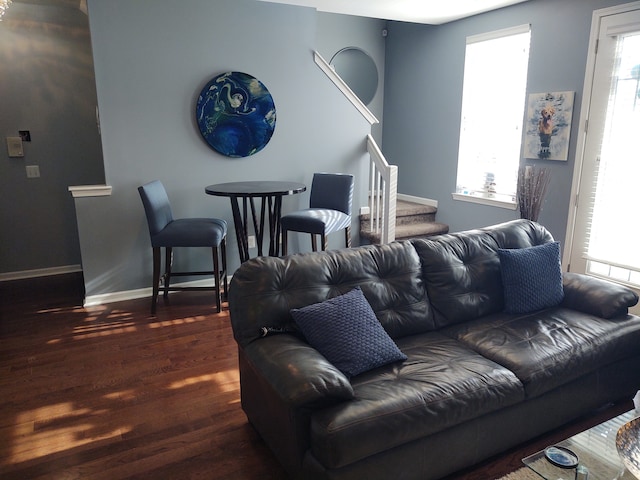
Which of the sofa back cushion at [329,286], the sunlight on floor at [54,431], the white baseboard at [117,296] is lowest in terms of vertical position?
the sunlight on floor at [54,431]

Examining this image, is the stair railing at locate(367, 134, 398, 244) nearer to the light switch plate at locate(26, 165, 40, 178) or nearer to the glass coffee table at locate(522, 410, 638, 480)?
the glass coffee table at locate(522, 410, 638, 480)

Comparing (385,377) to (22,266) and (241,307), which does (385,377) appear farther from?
(22,266)

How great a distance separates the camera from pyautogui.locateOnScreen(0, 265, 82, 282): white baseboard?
4480 mm

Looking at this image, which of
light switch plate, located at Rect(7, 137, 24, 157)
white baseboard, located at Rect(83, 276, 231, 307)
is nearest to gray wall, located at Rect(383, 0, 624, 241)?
white baseboard, located at Rect(83, 276, 231, 307)

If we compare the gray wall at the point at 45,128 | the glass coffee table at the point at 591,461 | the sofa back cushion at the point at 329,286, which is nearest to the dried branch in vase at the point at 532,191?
the sofa back cushion at the point at 329,286

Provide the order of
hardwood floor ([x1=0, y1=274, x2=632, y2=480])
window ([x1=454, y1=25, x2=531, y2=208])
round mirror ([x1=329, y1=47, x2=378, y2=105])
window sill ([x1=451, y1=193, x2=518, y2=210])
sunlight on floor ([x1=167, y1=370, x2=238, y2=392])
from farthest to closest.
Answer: round mirror ([x1=329, y1=47, x2=378, y2=105]) < window sill ([x1=451, y1=193, x2=518, y2=210]) < window ([x1=454, y1=25, x2=531, y2=208]) < sunlight on floor ([x1=167, y1=370, x2=238, y2=392]) < hardwood floor ([x1=0, y1=274, x2=632, y2=480])

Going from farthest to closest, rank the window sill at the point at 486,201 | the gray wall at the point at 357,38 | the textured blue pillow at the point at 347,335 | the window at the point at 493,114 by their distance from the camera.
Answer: the gray wall at the point at 357,38
the window sill at the point at 486,201
the window at the point at 493,114
the textured blue pillow at the point at 347,335

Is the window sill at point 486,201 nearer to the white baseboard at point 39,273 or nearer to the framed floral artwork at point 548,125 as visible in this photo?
the framed floral artwork at point 548,125

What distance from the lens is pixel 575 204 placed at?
12.9 ft

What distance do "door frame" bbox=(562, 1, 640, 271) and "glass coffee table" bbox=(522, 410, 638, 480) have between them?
262cm

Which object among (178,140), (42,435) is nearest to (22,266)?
(178,140)

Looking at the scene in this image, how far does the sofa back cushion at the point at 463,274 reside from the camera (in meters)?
2.42

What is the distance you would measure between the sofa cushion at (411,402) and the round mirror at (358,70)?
4.39 m

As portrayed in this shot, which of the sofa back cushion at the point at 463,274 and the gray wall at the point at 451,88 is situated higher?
the gray wall at the point at 451,88
